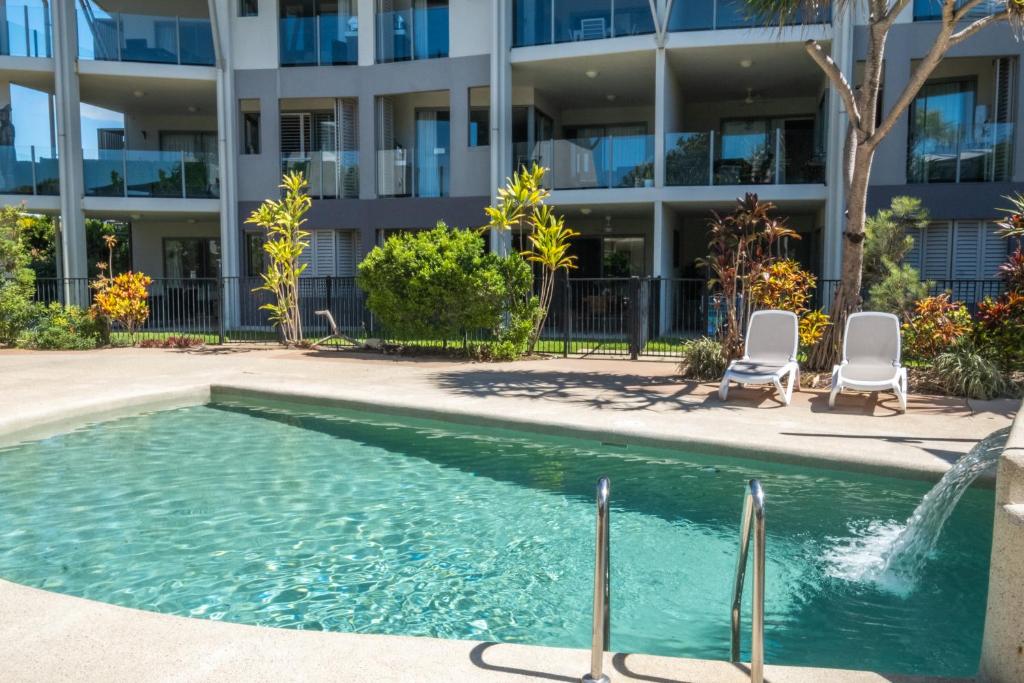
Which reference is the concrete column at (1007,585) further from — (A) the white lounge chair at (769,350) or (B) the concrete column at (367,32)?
(B) the concrete column at (367,32)

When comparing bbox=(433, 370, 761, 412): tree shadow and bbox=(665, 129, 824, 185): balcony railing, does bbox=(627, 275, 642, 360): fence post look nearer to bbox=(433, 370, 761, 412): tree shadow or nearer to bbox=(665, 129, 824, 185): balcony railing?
bbox=(433, 370, 761, 412): tree shadow

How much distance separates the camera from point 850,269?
11242 millimetres

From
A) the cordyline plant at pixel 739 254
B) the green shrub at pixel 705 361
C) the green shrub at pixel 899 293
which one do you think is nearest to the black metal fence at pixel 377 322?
the green shrub at pixel 705 361

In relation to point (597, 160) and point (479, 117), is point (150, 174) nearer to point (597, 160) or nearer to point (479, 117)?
point (479, 117)

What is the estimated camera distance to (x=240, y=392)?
1095cm

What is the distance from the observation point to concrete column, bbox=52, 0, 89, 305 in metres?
19.2

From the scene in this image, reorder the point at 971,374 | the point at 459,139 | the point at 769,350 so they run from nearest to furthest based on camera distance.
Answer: the point at 971,374 < the point at 769,350 < the point at 459,139

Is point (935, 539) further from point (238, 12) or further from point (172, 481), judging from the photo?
point (238, 12)

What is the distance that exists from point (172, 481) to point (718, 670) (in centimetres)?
559

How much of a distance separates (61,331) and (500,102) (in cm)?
1068

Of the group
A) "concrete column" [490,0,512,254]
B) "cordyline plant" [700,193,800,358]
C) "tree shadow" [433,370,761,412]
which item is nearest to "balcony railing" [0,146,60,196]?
"concrete column" [490,0,512,254]

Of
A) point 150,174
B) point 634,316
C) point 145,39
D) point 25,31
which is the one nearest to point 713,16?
point 634,316

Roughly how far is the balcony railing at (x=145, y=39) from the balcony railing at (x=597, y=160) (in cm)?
896

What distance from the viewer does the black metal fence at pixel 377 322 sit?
15.7 m
